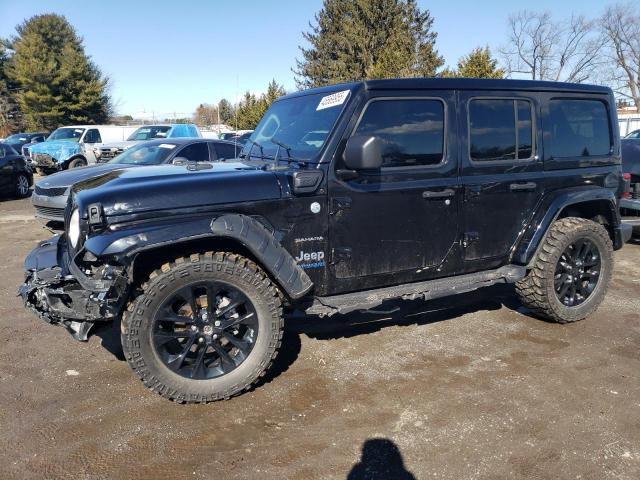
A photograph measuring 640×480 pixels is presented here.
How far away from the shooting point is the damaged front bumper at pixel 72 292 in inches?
120

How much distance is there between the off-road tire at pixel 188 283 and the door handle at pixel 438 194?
4.33 ft

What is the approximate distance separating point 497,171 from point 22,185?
13752 mm

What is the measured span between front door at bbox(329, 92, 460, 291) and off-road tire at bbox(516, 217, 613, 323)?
36.2 inches

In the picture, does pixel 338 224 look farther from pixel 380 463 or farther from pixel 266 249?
pixel 380 463

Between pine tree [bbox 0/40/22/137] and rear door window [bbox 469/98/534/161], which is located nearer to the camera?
rear door window [bbox 469/98/534/161]

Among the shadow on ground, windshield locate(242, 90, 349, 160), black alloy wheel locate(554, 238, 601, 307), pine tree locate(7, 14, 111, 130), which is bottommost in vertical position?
the shadow on ground

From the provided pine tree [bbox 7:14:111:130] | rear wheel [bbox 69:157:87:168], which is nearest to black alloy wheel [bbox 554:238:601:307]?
rear wheel [bbox 69:157:87:168]

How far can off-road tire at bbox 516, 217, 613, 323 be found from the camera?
4492 mm

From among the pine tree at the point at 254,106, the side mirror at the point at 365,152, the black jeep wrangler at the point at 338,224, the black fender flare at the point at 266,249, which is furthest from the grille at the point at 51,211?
the pine tree at the point at 254,106


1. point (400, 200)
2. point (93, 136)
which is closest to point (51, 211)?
point (400, 200)

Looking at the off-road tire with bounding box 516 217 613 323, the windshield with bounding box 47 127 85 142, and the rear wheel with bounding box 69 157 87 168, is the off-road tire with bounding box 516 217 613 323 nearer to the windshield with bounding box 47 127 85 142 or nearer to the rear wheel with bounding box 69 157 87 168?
the rear wheel with bounding box 69 157 87 168

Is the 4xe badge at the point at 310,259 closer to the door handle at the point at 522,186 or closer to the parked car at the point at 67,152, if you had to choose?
the door handle at the point at 522,186

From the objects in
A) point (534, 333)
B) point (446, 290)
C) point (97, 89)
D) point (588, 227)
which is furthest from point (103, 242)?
point (97, 89)

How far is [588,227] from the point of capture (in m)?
4.64
